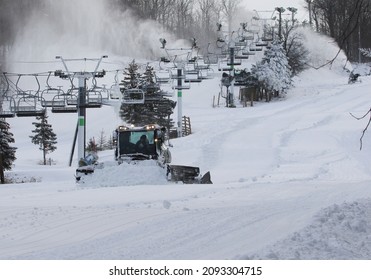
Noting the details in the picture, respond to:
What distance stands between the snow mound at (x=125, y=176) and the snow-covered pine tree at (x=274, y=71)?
46.3 m

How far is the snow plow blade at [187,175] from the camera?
777 inches

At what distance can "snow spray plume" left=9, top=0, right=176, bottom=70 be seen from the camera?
59.6m

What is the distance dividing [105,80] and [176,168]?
5856 centimetres

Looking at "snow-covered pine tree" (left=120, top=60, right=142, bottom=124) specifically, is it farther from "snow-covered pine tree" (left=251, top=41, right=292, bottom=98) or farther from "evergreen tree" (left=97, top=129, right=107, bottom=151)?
"snow-covered pine tree" (left=251, top=41, right=292, bottom=98)

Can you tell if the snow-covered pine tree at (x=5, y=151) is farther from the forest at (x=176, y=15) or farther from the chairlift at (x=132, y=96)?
the forest at (x=176, y=15)

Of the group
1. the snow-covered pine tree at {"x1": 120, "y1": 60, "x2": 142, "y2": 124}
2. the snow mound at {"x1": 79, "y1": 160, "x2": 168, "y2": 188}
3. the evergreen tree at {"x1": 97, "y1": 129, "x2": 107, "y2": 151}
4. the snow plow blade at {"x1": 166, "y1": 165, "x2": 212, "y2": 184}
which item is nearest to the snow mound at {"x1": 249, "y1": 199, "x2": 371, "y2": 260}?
the snow mound at {"x1": 79, "y1": 160, "x2": 168, "y2": 188}

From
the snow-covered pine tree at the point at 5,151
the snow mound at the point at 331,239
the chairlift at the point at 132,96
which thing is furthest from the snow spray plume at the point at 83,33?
the snow mound at the point at 331,239

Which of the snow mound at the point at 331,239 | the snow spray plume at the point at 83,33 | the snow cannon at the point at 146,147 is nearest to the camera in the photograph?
the snow mound at the point at 331,239

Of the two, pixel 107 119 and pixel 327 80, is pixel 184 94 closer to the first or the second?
pixel 107 119

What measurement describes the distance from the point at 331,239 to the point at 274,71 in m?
58.5

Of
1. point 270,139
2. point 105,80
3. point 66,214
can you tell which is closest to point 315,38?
point 105,80

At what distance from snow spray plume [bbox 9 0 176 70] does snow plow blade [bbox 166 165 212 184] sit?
40.4 m

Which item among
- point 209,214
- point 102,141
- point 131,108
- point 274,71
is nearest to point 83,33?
point 131,108

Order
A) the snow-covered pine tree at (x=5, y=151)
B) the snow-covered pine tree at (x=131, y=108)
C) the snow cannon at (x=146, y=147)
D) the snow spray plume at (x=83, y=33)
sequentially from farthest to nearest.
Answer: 1. the snow spray plume at (x=83, y=33)
2. the snow-covered pine tree at (x=131, y=108)
3. the snow-covered pine tree at (x=5, y=151)
4. the snow cannon at (x=146, y=147)
